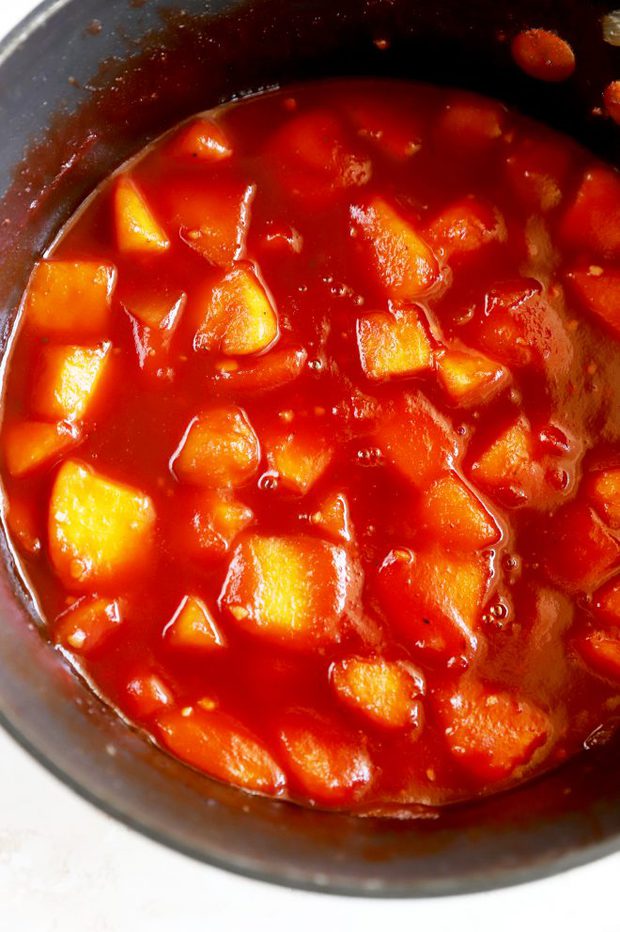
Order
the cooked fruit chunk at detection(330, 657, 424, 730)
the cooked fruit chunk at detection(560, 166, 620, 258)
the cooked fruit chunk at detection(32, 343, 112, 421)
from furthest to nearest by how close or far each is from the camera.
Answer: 1. the cooked fruit chunk at detection(560, 166, 620, 258)
2. the cooked fruit chunk at detection(32, 343, 112, 421)
3. the cooked fruit chunk at detection(330, 657, 424, 730)

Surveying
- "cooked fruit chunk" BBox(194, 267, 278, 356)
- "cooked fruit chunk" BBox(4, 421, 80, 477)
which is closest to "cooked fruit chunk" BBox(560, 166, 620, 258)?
"cooked fruit chunk" BBox(194, 267, 278, 356)

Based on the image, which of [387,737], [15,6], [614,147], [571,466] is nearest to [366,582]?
[387,737]

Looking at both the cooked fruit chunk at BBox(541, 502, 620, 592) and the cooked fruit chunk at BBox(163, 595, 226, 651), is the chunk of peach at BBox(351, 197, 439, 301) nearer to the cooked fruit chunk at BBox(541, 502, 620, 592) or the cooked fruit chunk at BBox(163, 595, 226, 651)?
the cooked fruit chunk at BBox(541, 502, 620, 592)

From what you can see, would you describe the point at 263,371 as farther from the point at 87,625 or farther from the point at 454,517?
the point at 87,625

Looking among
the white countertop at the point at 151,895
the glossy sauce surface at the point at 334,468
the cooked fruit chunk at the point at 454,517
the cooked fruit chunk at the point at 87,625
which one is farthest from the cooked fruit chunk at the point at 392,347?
the white countertop at the point at 151,895

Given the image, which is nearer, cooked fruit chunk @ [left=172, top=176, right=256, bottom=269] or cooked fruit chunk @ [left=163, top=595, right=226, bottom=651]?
cooked fruit chunk @ [left=163, top=595, right=226, bottom=651]

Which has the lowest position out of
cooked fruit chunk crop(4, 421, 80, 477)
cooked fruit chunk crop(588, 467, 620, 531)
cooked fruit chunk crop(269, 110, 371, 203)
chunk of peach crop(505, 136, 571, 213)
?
cooked fruit chunk crop(588, 467, 620, 531)
